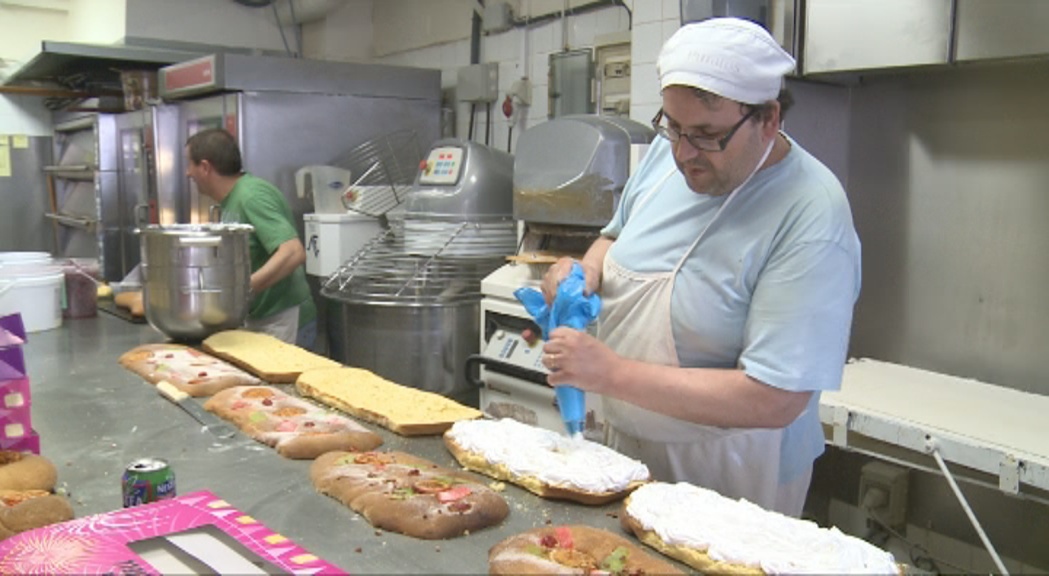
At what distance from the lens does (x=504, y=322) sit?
3328 millimetres

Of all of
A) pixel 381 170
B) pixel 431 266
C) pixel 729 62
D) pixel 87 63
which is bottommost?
pixel 431 266

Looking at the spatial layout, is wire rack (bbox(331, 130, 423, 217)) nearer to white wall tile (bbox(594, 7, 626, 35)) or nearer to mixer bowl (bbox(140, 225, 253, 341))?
white wall tile (bbox(594, 7, 626, 35))

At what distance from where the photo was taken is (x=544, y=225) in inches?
130

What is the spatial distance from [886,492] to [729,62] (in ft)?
6.79

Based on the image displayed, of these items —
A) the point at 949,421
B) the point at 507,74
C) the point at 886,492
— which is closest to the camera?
the point at 949,421

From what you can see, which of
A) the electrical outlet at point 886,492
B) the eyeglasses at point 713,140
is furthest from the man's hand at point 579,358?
the electrical outlet at point 886,492

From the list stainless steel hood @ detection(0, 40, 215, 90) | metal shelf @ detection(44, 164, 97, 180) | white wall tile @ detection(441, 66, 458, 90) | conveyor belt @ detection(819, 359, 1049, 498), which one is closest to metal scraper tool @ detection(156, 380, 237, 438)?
conveyor belt @ detection(819, 359, 1049, 498)

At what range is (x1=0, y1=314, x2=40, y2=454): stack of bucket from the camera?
170 cm

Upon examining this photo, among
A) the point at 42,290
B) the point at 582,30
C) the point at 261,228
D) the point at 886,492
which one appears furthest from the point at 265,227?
Result: the point at 886,492

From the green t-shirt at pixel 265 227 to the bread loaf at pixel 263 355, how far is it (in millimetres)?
767

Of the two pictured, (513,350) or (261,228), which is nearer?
(513,350)

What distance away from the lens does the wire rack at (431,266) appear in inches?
145

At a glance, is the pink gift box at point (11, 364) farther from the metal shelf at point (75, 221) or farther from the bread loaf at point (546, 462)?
the metal shelf at point (75, 221)

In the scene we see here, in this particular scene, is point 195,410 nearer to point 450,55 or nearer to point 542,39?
point 542,39
